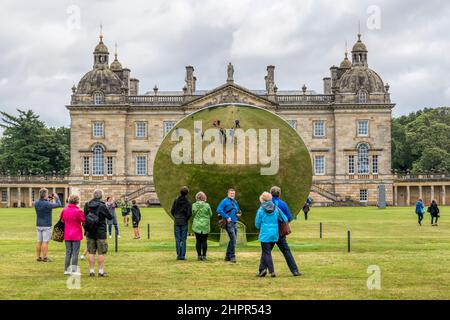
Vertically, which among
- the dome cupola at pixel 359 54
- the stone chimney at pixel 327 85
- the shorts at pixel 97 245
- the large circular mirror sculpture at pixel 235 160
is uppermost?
the dome cupola at pixel 359 54

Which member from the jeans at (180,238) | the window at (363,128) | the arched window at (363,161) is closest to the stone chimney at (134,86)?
the window at (363,128)

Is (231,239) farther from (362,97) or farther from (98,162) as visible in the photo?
(98,162)

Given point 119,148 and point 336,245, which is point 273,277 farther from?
point 119,148

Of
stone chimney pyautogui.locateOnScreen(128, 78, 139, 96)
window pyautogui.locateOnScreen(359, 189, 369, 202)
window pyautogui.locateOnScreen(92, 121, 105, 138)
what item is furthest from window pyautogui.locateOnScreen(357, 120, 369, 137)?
window pyautogui.locateOnScreen(92, 121, 105, 138)

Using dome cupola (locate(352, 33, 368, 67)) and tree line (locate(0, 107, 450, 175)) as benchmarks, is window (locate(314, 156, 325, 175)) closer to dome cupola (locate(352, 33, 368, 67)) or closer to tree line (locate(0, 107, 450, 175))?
dome cupola (locate(352, 33, 368, 67))

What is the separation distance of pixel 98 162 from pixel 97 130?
2828 millimetres

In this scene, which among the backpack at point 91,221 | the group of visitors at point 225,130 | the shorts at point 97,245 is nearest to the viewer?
the backpack at point 91,221

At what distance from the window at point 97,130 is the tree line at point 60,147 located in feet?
58.7

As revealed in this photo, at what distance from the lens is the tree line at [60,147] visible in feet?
277

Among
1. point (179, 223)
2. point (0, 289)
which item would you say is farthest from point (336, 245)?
point (0, 289)

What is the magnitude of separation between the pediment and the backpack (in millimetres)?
53894

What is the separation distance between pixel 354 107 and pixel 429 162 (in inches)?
802

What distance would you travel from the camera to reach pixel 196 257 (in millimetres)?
18875

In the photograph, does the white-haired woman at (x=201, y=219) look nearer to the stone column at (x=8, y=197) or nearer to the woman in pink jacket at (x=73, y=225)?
the woman in pink jacket at (x=73, y=225)
